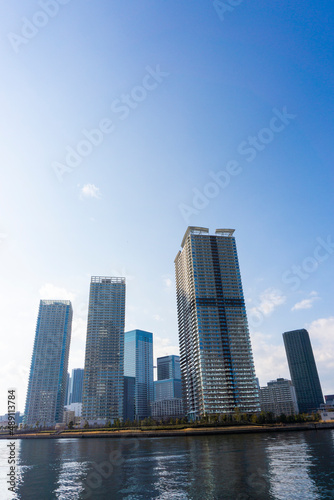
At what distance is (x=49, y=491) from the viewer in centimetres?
4409

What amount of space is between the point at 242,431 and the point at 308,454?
102 m

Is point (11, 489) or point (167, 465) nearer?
point (11, 489)

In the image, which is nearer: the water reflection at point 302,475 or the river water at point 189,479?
the water reflection at point 302,475

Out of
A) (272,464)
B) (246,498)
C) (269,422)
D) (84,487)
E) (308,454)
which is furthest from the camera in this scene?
(269,422)

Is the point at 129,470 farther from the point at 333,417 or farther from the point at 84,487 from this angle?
the point at 333,417

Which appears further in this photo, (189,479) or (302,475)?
(189,479)

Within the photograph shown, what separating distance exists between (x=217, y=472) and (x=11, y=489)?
30.5 meters

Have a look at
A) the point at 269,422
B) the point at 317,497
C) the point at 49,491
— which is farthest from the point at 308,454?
the point at 269,422

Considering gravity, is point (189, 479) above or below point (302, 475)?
above

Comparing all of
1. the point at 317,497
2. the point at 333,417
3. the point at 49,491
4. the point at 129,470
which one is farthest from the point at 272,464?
the point at 333,417

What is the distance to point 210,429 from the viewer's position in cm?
16275

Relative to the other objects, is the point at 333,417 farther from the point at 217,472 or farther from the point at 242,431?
the point at 217,472

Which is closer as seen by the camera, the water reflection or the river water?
the water reflection

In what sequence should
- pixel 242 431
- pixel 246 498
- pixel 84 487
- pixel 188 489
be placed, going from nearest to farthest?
pixel 246 498
pixel 188 489
pixel 84 487
pixel 242 431
